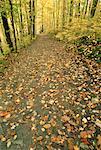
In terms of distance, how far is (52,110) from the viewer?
20.3ft

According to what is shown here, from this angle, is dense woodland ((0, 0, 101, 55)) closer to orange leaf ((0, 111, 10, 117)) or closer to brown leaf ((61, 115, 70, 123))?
brown leaf ((61, 115, 70, 123))

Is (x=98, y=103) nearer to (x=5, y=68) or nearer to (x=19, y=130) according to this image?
(x=19, y=130)

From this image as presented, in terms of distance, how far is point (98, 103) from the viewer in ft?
20.7

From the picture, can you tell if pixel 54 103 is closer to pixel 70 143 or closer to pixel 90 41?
pixel 70 143

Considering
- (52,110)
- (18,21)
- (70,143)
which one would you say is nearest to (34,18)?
(18,21)

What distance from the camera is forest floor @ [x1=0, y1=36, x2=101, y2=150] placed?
16.1 feet

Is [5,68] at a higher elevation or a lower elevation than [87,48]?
lower

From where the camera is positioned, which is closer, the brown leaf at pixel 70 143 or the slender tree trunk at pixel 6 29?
the brown leaf at pixel 70 143

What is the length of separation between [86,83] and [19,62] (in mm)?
6883

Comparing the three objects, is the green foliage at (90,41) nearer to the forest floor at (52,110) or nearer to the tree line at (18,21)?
the forest floor at (52,110)

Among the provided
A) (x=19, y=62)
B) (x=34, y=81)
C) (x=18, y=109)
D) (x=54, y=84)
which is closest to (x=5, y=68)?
(x=19, y=62)

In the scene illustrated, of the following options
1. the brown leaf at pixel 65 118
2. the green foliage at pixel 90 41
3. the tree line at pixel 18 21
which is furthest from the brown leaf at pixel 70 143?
the tree line at pixel 18 21

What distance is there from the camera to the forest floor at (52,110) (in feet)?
16.1

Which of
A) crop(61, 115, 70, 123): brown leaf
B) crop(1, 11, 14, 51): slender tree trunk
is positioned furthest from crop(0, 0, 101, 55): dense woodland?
crop(61, 115, 70, 123): brown leaf
